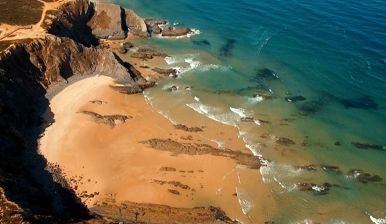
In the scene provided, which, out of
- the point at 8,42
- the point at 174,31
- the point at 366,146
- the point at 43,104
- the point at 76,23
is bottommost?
the point at 43,104

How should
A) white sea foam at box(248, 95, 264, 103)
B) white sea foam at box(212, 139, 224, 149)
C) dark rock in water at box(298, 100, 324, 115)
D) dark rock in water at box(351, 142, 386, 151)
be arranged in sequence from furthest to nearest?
white sea foam at box(248, 95, 264, 103), dark rock in water at box(298, 100, 324, 115), dark rock in water at box(351, 142, 386, 151), white sea foam at box(212, 139, 224, 149)

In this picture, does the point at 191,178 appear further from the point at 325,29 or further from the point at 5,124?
the point at 325,29

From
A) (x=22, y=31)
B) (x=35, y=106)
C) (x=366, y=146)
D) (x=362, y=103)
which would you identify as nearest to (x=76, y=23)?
(x=22, y=31)

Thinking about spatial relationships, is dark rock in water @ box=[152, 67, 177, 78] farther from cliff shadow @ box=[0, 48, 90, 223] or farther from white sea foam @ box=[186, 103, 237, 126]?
cliff shadow @ box=[0, 48, 90, 223]

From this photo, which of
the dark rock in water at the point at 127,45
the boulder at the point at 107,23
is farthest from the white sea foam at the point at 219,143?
the boulder at the point at 107,23

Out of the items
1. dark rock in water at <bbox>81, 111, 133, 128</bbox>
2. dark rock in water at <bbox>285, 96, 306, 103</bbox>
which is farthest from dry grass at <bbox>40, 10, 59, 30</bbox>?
dark rock in water at <bbox>285, 96, 306, 103</bbox>

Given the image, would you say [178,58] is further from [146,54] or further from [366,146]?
[366,146]

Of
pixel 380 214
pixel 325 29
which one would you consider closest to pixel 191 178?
pixel 380 214
